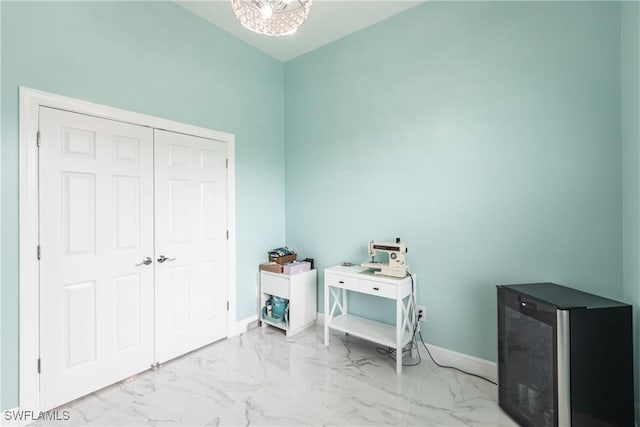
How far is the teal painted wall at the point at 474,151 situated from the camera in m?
1.79

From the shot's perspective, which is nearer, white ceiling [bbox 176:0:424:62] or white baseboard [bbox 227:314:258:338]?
white ceiling [bbox 176:0:424:62]

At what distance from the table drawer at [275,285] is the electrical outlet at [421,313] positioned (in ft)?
4.09

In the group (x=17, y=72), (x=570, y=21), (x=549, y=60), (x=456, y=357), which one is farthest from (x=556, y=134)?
(x=17, y=72)

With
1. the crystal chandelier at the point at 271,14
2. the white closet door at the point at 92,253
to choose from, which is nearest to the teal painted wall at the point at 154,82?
the white closet door at the point at 92,253

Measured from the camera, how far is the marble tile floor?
1.75 metres

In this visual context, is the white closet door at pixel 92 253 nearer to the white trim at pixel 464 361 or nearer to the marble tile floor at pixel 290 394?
the marble tile floor at pixel 290 394

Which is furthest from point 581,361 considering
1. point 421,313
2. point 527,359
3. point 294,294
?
point 294,294

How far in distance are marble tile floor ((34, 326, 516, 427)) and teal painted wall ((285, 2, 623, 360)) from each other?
0.46 meters

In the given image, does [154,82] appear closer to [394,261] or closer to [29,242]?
[29,242]

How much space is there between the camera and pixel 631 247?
1.62m

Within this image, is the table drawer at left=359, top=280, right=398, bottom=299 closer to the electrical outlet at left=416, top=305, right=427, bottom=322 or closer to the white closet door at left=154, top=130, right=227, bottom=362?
the electrical outlet at left=416, top=305, right=427, bottom=322

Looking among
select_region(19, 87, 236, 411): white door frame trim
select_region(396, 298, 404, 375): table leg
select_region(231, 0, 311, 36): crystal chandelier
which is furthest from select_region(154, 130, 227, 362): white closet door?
select_region(396, 298, 404, 375): table leg

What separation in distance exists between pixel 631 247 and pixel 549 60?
126cm

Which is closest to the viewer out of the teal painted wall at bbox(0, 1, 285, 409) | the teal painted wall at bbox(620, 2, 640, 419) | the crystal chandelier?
the crystal chandelier
